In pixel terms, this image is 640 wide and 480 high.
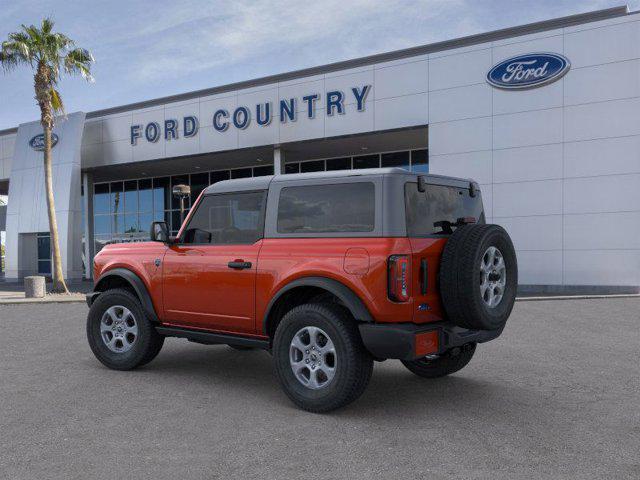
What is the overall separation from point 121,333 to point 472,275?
3.92 meters

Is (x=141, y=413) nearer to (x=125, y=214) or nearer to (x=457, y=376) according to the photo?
(x=457, y=376)

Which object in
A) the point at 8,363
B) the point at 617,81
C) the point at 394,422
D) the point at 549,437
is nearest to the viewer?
the point at 549,437

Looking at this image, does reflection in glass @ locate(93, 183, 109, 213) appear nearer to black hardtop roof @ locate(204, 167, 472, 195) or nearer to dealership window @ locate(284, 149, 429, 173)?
dealership window @ locate(284, 149, 429, 173)

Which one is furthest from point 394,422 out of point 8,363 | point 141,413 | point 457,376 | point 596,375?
point 8,363

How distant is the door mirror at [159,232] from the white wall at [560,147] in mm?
13541

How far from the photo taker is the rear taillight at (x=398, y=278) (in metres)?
4.14

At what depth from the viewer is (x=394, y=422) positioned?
4293 millimetres

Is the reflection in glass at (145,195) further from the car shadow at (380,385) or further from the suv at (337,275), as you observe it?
the suv at (337,275)

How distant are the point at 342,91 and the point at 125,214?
15.1 metres

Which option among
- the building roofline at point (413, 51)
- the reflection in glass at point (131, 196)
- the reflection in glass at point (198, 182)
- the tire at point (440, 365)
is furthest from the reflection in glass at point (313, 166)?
the tire at point (440, 365)

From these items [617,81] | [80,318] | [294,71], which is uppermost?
[294,71]

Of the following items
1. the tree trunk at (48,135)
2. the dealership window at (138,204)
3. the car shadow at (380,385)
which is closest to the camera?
the car shadow at (380,385)

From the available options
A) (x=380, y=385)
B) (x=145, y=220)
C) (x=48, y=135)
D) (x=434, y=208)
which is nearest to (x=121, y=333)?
(x=380, y=385)

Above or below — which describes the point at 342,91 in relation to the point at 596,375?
above
